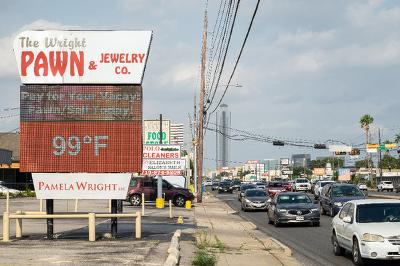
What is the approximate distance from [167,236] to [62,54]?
6.14 meters

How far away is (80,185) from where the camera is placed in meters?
17.8

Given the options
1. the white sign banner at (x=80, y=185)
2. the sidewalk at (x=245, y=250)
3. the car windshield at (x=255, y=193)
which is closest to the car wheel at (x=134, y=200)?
the car windshield at (x=255, y=193)

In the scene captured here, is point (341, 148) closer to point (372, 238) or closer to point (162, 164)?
point (162, 164)

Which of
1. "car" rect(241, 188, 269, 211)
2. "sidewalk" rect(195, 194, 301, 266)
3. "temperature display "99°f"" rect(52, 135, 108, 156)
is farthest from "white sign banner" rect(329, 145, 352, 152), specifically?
"temperature display "99°f"" rect(52, 135, 108, 156)

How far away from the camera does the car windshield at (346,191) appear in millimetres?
32188

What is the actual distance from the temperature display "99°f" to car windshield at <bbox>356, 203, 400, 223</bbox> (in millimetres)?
6815

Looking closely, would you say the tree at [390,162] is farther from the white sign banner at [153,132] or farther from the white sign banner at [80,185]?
the white sign banner at [80,185]

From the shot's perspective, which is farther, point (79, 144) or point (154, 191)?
point (154, 191)

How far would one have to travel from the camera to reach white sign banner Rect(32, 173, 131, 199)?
58.1 feet

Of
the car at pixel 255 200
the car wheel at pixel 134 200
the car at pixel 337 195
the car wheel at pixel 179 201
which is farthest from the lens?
the car wheel at pixel 179 201

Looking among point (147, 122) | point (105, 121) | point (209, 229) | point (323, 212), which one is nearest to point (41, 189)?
point (105, 121)

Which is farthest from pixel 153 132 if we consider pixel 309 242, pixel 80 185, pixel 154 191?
pixel 80 185

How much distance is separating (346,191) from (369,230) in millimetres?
19335

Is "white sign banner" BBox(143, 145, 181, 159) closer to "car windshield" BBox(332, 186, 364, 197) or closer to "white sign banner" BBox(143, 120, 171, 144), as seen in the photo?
"car windshield" BBox(332, 186, 364, 197)
